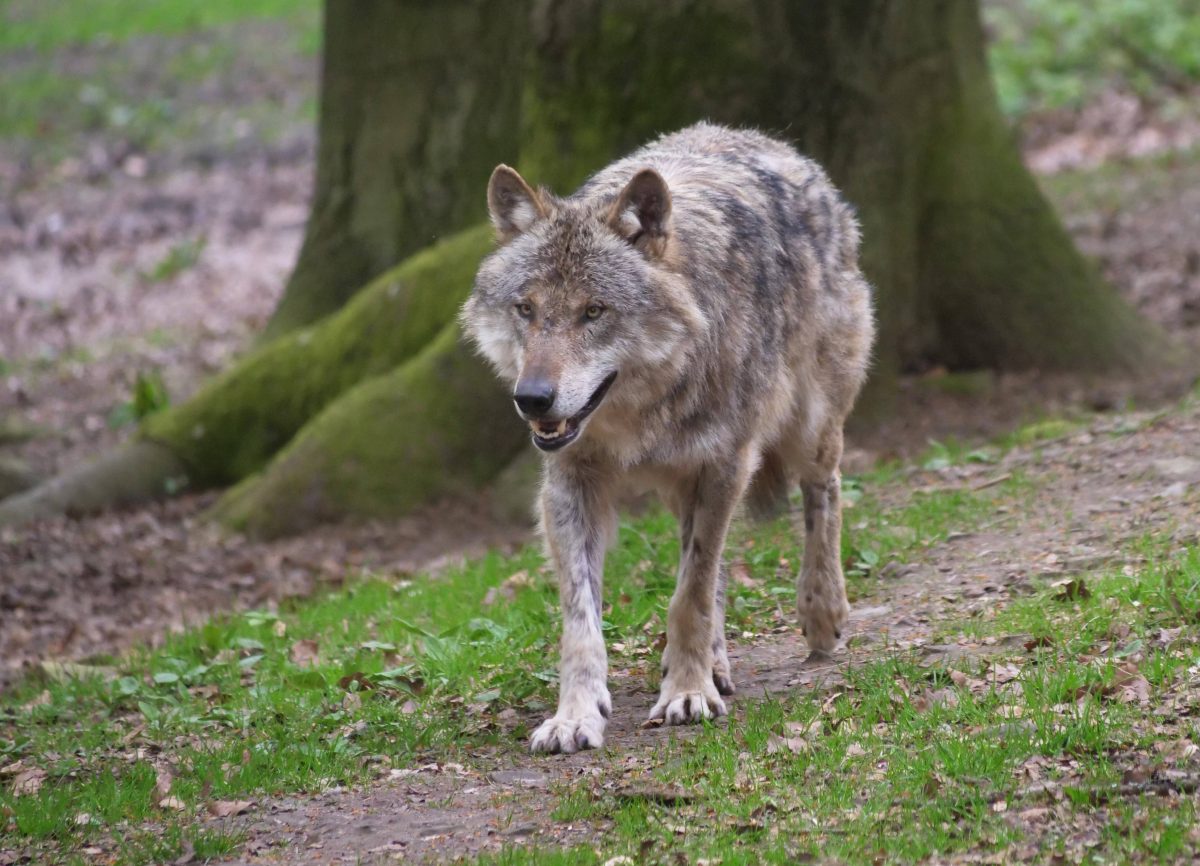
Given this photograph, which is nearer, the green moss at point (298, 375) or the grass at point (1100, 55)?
the green moss at point (298, 375)

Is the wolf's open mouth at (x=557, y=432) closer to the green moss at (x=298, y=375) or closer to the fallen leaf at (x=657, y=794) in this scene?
the fallen leaf at (x=657, y=794)

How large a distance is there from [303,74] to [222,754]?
73.3 feet

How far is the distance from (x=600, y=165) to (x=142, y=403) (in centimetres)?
575

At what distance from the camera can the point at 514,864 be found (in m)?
4.47

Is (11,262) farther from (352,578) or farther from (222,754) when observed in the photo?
(222,754)

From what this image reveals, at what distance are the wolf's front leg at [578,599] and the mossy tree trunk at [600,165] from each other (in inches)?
163

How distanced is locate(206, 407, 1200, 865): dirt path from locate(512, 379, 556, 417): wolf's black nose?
4.41 ft

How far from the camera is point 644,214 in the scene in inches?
225

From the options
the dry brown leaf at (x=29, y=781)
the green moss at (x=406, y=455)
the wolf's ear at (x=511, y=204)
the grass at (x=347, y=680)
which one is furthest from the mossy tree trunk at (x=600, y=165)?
the dry brown leaf at (x=29, y=781)

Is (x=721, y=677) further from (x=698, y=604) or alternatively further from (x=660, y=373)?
(x=660, y=373)

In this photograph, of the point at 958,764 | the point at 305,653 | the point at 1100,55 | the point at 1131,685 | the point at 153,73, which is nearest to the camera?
the point at 958,764

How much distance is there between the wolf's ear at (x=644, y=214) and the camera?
5.65 metres

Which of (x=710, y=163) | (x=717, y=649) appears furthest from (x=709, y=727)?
(x=710, y=163)

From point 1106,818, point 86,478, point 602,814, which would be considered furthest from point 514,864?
point 86,478
